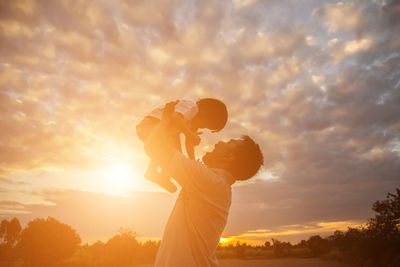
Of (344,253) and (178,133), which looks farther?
(344,253)

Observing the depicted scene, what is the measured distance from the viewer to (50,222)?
4656cm

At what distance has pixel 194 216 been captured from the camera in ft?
A: 7.44

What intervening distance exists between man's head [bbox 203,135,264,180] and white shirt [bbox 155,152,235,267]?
0.21 m

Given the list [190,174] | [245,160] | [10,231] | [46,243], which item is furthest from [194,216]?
[10,231]

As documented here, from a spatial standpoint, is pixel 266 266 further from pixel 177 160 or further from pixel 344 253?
pixel 177 160

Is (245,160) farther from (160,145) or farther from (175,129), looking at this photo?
(160,145)

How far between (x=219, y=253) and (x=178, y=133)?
1620 inches

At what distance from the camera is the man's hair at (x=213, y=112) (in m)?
2.61

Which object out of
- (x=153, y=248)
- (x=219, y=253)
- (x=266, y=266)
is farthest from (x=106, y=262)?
(x=266, y=266)

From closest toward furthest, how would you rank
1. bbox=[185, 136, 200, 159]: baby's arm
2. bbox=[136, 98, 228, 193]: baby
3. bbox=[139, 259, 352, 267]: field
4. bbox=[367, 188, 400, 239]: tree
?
bbox=[136, 98, 228, 193]: baby
bbox=[185, 136, 200, 159]: baby's arm
bbox=[367, 188, 400, 239]: tree
bbox=[139, 259, 352, 267]: field

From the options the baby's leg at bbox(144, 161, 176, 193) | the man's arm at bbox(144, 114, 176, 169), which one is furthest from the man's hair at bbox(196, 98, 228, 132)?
the baby's leg at bbox(144, 161, 176, 193)

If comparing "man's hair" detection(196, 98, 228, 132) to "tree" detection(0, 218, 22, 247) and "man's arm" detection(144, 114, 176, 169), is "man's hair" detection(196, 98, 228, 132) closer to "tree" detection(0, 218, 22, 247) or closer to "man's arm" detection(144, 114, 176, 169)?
"man's arm" detection(144, 114, 176, 169)

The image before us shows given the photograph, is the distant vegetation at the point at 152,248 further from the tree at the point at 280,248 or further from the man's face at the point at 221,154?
the man's face at the point at 221,154

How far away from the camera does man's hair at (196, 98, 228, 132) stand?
8.55 ft
